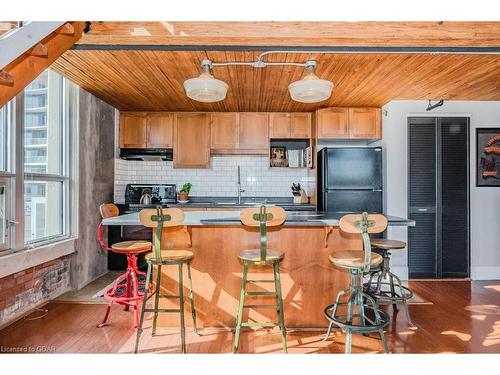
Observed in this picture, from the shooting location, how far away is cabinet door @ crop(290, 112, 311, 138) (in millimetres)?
5359

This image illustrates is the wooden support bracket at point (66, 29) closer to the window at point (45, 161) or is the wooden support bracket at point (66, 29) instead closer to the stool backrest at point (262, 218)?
the window at point (45, 161)

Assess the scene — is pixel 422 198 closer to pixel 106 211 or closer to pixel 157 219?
pixel 157 219

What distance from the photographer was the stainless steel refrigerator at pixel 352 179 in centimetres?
466

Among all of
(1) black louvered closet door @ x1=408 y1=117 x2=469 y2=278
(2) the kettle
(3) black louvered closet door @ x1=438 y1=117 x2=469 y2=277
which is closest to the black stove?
(2) the kettle

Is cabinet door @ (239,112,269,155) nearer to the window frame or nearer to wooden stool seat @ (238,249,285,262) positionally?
the window frame

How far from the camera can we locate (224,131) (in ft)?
17.6

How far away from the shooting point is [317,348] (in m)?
2.55

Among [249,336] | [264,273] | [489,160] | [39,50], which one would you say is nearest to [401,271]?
[489,160]

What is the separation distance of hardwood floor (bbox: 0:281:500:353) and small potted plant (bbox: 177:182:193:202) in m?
2.31

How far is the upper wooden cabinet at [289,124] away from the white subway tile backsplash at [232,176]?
1.79ft

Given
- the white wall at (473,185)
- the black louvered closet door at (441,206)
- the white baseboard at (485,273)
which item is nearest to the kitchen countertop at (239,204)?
the white wall at (473,185)

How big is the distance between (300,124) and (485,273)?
3.34 meters

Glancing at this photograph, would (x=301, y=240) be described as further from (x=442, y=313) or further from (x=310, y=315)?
(x=442, y=313)

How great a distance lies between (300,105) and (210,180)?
75.7 inches
